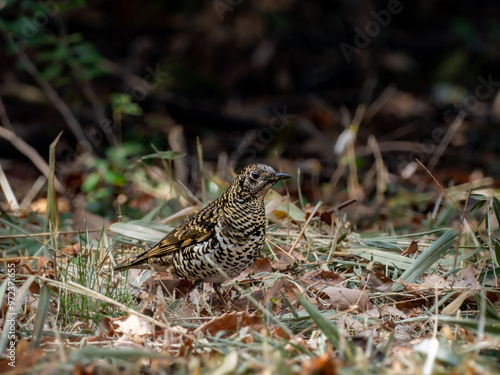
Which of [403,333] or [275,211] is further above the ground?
[275,211]

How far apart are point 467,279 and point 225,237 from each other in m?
1.45

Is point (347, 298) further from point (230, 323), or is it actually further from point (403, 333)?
point (230, 323)

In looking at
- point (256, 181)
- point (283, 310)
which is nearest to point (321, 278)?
point (283, 310)

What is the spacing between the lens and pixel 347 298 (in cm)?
347

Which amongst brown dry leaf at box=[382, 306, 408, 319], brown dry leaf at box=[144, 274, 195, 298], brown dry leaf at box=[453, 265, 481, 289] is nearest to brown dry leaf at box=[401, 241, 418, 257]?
brown dry leaf at box=[453, 265, 481, 289]

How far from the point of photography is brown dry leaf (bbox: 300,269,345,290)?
12.6ft

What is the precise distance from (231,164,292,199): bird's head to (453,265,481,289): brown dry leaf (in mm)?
1237

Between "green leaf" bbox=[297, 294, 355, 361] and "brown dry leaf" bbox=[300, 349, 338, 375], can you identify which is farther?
"green leaf" bbox=[297, 294, 355, 361]

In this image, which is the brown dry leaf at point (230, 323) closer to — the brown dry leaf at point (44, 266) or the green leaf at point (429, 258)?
the green leaf at point (429, 258)

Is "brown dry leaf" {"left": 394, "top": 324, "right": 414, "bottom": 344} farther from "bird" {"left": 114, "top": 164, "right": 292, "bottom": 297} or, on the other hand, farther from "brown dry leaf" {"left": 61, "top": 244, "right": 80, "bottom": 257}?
"brown dry leaf" {"left": 61, "top": 244, "right": 80, "bottom": 257}

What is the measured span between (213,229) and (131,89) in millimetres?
5925

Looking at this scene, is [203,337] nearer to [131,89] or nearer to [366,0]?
[131,89]

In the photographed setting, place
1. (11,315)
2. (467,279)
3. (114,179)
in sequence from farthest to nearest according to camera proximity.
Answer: (114,179), (467,279), (11,315)

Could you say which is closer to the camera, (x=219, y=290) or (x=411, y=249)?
(x=219, y=290)
